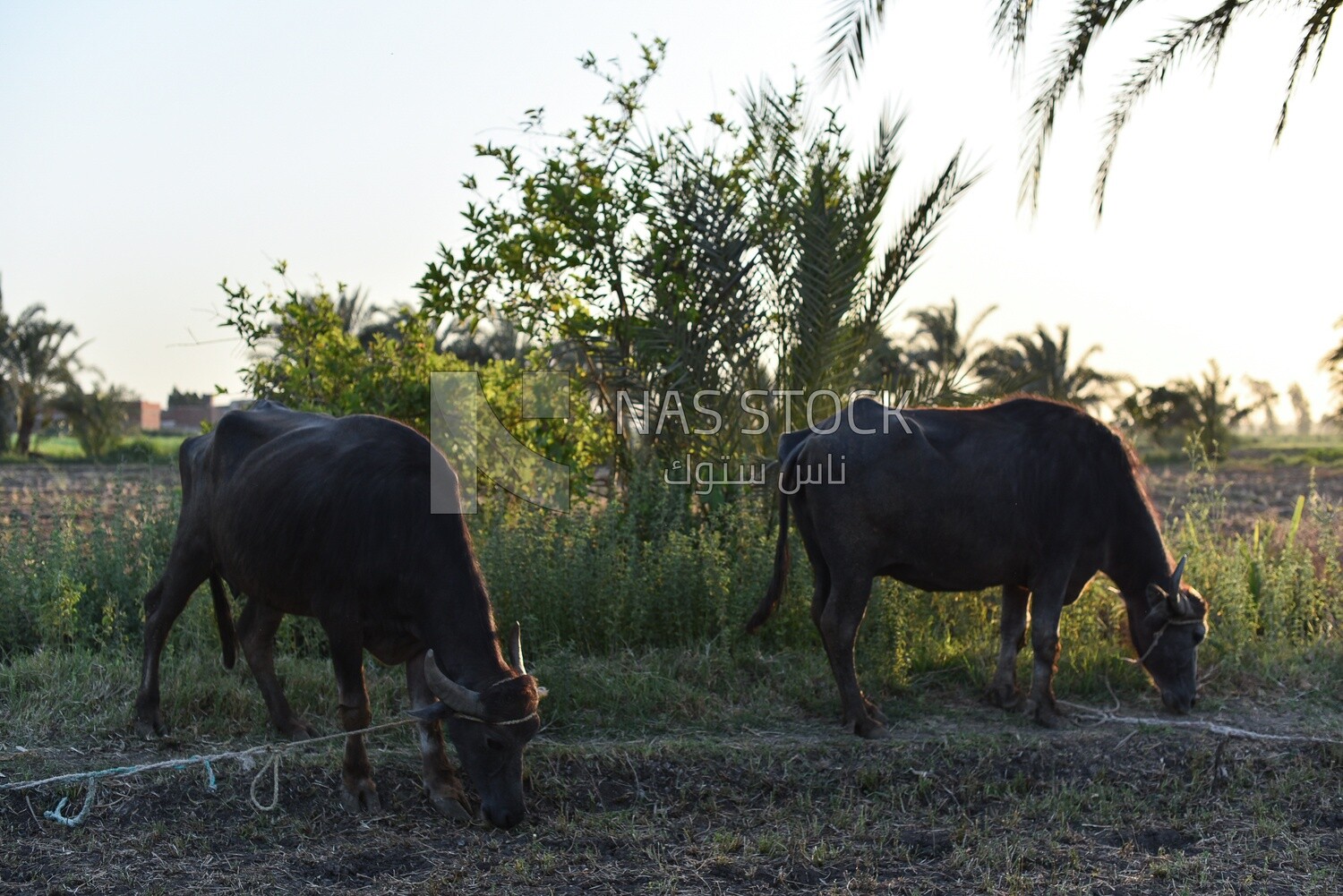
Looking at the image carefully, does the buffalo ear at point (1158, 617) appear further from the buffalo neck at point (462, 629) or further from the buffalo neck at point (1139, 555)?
the buffalo neck at point (462, 629)

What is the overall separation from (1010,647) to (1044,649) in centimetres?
42

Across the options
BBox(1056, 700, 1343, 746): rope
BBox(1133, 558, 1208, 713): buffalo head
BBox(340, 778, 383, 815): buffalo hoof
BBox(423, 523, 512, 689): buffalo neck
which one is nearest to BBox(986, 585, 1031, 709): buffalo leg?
BBox(1056, 700, 1343, 746): rope

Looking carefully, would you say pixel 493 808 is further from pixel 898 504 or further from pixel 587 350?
pixel 587 350

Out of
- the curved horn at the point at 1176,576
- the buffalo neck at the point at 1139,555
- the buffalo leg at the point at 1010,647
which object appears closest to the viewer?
the curved horn at the point at 1176,576

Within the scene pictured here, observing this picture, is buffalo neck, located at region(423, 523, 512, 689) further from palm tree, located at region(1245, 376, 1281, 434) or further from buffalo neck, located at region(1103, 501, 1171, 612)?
palm tree, located at region(1245, 376, 1281, 434)

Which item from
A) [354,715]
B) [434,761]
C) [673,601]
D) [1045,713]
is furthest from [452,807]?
[1045,713]

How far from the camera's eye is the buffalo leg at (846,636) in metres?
6.52

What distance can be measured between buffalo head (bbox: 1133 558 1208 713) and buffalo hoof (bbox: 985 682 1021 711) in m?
0.76

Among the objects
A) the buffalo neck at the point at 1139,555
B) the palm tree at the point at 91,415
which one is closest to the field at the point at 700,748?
the buffalo neck at the point at 1139,555

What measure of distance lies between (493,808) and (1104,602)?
5.31 meters

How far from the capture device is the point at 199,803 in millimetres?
5383

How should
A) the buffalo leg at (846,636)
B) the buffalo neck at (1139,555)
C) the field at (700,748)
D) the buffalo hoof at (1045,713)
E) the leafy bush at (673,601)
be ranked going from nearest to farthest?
the field at (700,748)
the buffalo leg at (846,636)
the buffalo hoof at (1045,713)
the buffalo neck at (1139,555)
the leafy bush at (673,601)

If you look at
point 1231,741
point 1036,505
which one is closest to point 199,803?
point 1036,505

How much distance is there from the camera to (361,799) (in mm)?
5371
